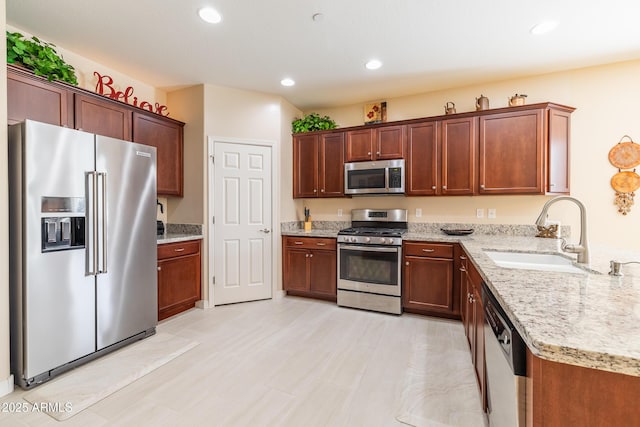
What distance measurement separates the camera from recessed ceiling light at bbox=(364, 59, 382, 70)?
3000mm

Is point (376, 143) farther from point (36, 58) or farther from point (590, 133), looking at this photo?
point (36, 58)

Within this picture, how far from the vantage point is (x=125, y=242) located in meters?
2.47

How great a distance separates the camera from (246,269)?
149 inches

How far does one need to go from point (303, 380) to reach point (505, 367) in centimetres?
147

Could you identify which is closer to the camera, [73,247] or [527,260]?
[73,247]

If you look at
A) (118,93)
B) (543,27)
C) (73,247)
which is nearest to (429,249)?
(543,27)

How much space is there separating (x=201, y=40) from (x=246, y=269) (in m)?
2.56

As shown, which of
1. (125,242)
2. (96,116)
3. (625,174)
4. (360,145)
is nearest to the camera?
(125,242)

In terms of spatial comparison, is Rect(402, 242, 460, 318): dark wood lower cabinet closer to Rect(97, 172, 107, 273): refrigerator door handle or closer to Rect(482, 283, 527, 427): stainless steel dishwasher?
Rect(482, 283, 527, 427): stainless steel dishwasher

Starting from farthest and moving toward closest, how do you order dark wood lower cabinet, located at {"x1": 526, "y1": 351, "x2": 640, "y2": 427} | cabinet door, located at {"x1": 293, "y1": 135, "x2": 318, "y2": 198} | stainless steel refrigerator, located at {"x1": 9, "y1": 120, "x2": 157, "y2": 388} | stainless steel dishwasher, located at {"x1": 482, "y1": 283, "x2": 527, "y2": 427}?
cabinet door, located at {"x1": 293, "y1": 135, "x2": 318, "y2": 198}
stainless steel refrigerator, located at {"x1": 9, "y1": 120, "x2": 157, "y2": 388}
stainless steel dishwasher, located at {"x1": 482, "y1": 283, "x2": 527, "y2": 427}
dark wood lower cabinet, located at {"x1": 526, "y1": 351, "x2": 640, "y2": 427}

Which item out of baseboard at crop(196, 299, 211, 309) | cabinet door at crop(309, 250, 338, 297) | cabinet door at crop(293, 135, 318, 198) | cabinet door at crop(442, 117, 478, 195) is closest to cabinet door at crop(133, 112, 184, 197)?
baseboard at crop(196, 299, 211, 309)

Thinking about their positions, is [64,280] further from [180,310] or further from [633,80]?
[633,80]

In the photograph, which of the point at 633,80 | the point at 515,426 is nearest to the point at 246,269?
the point at 515,426

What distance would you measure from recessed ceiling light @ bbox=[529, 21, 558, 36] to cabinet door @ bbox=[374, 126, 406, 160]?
145 centimetres
